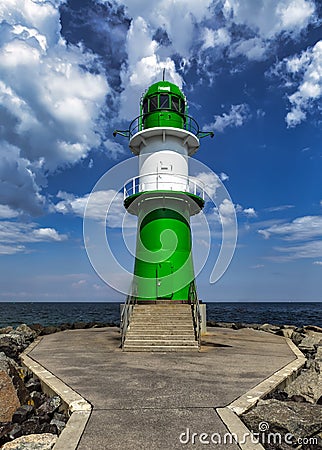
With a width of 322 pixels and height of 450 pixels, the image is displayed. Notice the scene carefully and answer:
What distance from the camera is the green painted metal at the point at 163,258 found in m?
14.1

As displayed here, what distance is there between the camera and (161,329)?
11422 millimetres

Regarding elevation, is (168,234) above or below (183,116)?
below

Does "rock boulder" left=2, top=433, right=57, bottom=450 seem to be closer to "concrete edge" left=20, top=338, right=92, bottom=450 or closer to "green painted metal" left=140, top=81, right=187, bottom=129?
"concrete edge" left=20, top=338, right=92, bottom=450

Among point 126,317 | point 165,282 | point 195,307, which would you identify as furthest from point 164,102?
point 126,317

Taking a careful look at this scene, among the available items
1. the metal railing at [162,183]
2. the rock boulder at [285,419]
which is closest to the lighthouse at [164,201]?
the metal railing at [162,183]

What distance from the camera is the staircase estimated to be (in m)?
10.5

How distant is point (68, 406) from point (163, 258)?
9.19 metres

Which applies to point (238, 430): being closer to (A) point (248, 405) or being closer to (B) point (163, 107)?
(A) point (248, 405)

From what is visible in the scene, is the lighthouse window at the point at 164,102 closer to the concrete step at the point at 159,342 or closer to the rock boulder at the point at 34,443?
the concrete step at the point at 159,342

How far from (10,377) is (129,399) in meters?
2.09

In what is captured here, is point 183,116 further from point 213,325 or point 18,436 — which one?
point 18,436

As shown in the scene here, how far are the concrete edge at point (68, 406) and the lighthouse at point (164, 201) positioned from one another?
21.9 ft

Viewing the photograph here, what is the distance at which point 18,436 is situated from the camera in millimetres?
4738

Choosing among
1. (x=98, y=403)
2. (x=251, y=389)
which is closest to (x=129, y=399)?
(x=98, y=403)
